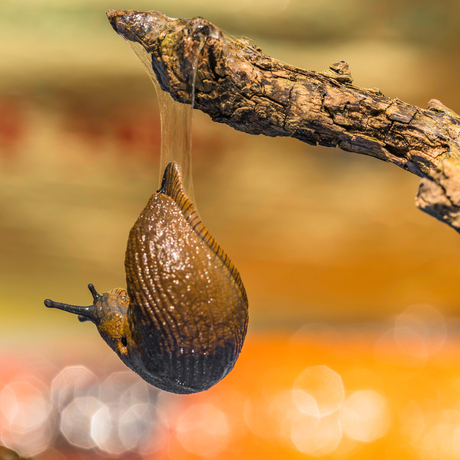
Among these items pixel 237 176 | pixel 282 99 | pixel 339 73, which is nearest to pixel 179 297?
pixel 282 99

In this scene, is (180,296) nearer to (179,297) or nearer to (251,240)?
(179,297)

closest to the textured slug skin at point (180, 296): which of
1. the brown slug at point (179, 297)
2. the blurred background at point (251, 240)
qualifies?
the brown slug at point (179, 297)

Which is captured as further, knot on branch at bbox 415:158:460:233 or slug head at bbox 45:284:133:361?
slug head at bbox 45:284:133:361

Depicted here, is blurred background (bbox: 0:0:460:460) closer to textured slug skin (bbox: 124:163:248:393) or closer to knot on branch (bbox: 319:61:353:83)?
textured slug skin (bbox: 124:163:248:393)

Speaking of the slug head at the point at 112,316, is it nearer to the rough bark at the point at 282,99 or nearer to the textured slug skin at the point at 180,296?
the textured slug skin at the point at 180,296

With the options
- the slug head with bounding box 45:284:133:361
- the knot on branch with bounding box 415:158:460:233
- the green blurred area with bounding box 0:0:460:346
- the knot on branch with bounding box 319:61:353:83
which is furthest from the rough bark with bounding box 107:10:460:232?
the green blurred area with bounding box 0:0:460:346

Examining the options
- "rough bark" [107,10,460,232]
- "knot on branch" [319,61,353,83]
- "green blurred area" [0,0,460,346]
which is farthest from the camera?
"green blurred area" [0,0,460,346]
